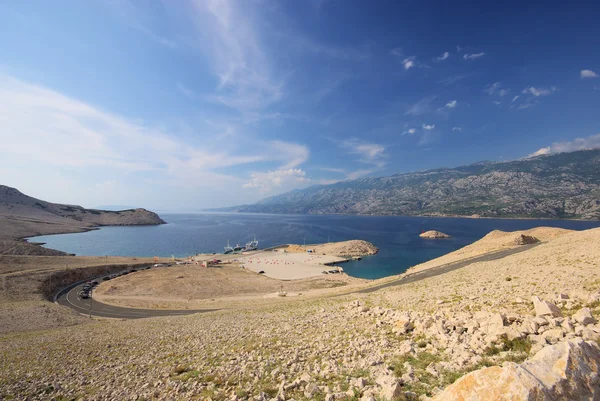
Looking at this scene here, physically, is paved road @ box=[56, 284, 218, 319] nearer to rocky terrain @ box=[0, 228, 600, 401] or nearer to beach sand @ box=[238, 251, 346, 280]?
rocky terrain @ box=[0, 228, 600, 401]

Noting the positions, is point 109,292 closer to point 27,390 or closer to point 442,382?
point 27,390

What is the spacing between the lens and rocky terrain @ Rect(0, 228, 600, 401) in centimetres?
589

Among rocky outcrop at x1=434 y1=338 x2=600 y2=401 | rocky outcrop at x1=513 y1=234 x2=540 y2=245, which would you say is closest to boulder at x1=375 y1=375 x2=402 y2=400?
rocky outcrop at x1=434 y1=338 x2=600 y2=401

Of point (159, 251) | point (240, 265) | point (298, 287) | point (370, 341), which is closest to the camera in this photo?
point (370, 341)

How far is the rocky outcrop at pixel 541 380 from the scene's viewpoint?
5.12 m

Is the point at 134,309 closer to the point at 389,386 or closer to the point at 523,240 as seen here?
the point at 389,386

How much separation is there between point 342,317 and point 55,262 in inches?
3426

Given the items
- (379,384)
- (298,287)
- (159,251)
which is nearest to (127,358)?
(379,384)

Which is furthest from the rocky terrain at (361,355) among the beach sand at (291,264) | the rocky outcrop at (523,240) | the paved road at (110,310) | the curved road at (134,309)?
the beach sand at (291,264)

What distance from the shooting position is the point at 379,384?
8.43m

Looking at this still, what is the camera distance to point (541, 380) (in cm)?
539

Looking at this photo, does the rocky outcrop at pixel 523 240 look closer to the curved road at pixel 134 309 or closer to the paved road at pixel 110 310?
the curved road at pixel 134 309

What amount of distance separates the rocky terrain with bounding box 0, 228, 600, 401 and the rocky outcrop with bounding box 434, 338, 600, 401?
0.8 inches

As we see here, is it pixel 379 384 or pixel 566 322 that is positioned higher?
pixel 566 322
